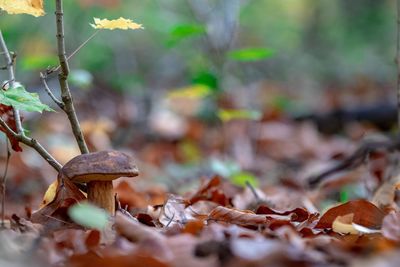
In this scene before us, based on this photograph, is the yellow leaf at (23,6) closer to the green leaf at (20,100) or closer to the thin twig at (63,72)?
the thin twig at (63,72)

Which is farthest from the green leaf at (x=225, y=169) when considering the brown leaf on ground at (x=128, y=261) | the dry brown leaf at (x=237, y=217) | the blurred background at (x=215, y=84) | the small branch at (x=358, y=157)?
the brown leaf on ground at (x=128, y=261)

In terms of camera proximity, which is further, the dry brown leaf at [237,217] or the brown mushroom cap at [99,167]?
the dry brown leaf at [237,217]

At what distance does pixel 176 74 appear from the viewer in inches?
328

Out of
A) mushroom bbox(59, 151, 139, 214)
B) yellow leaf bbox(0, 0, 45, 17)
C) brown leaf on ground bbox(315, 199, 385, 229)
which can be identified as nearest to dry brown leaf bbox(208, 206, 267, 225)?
brown leaf on ground bbox(315, 199, 385, 229)

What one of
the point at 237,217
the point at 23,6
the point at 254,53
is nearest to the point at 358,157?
the point at 254,53

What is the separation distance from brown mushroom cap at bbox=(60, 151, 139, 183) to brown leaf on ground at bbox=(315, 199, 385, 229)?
600mm

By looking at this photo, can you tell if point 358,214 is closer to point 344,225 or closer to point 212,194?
point 344,225

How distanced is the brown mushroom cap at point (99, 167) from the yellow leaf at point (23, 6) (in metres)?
0.45

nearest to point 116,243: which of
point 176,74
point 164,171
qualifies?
point 164,171

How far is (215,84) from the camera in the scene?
11.4ft

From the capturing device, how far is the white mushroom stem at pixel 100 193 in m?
1.82

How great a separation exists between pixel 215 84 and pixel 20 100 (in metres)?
1.84

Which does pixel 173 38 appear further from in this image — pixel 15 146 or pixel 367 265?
pixel 367 265

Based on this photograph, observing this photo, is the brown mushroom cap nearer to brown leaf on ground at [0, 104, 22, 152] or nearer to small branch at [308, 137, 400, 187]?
brown leaf on ground at [0, 104, 22, 152]
